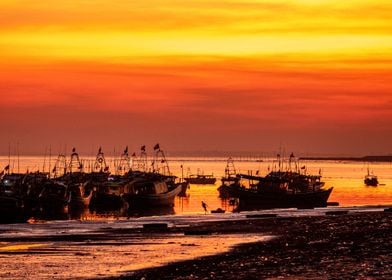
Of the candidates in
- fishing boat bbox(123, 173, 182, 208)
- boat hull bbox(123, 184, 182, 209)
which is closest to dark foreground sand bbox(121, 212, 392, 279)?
boat hull bbox(123, 184, 182, 209)

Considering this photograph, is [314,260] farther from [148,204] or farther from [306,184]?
[306,184]

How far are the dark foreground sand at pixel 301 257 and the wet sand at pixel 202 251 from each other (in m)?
0.03

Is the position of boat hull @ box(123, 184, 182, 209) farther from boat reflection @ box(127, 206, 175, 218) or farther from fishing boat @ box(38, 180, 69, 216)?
fishing boat @ box(38, 180, 69, 216)

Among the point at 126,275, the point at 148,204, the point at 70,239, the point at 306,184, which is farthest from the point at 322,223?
the point at 306,184

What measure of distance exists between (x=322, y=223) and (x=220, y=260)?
25.7 meters

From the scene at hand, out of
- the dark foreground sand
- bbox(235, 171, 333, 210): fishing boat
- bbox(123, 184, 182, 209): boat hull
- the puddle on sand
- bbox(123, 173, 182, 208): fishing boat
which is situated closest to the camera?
the dark foreground sand

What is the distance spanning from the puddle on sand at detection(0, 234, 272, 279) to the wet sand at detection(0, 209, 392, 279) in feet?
0.11

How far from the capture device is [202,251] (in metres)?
42.3

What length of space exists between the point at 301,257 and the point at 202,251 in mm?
5032

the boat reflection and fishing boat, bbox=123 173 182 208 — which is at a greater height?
fishing boat, bbox=123 173 182 208

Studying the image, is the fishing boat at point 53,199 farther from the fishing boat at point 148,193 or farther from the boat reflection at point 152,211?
the fishing boat at point 148,193

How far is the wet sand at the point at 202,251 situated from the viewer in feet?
111

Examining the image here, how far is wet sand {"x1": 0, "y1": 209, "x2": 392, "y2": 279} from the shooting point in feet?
111

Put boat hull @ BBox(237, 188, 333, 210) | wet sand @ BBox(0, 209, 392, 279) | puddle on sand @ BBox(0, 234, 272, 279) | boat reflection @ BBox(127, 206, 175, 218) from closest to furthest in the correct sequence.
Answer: wet sand @ BBox(0, 209, 392, 279) < puddle on sand @ BBox(0, 234, 272, 279) < boat reflection @ BBox(127, 206, 175, 218) < boat hull @ BBox(237, 188, 333, 210)
